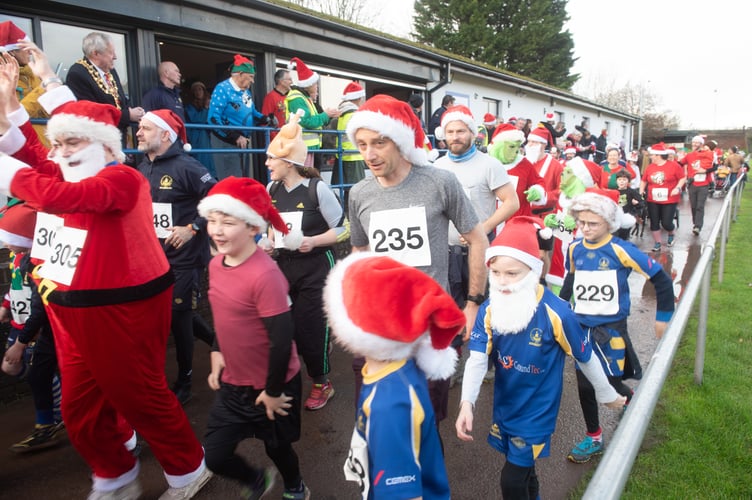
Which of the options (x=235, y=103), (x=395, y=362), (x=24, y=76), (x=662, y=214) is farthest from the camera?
(x=662, y=214)

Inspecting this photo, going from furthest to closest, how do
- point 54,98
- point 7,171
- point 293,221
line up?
point 293,221, point 54,98, point 7,171

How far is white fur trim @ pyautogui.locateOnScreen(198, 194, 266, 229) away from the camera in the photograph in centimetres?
260

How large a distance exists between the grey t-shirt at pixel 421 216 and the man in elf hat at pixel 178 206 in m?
1.84

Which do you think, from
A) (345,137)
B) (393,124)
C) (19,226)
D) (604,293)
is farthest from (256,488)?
(345,137)

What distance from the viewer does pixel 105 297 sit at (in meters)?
2.53

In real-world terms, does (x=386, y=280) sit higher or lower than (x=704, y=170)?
lower

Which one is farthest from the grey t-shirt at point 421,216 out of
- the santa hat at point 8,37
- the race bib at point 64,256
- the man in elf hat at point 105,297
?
the santa hat at point 8,37

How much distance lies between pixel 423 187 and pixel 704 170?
12.3 m

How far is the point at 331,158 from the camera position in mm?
8703

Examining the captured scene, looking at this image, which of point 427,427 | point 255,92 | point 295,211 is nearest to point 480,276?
point 427,427

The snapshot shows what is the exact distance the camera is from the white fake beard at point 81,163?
2.57m

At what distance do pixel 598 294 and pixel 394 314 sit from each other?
7.72ft

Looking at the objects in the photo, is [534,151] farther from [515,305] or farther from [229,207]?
[229,207]

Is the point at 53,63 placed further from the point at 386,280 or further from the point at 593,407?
the point at 593,407
